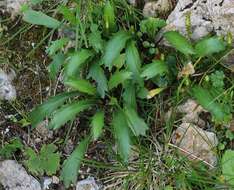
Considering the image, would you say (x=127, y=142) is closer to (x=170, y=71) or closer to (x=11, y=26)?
(x=170, y=71)

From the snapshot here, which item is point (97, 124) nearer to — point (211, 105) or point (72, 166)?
point (72, 166)

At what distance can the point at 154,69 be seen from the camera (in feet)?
8.81

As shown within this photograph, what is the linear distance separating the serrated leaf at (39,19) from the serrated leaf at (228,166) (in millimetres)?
1240

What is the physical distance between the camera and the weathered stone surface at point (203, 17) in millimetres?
2695

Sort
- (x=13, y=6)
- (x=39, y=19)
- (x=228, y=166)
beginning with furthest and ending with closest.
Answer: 1. (x=13, y=6)
2. (x=39, y=19)
3. (x=228, y=166)

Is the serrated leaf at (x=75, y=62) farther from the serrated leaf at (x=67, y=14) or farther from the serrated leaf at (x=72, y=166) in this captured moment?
the serrated leaf at (x=72, y=166)

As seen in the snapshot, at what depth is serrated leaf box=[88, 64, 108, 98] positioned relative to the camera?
2762mm

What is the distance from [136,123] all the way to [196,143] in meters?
0.35

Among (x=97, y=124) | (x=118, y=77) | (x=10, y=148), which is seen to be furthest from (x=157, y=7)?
(x=10, y=148)

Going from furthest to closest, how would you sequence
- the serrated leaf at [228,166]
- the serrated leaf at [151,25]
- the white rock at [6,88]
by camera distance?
the white rock at [6,88] → the serrated leaf at [151,25] → the serrated leaf at [228,166]

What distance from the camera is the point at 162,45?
289 cm

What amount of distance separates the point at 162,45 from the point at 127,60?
27 cm

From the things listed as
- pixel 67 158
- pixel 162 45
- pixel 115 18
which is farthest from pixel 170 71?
pixel 67 158

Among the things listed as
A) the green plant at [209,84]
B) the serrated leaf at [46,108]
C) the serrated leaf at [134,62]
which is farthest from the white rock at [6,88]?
the green plant at [209,84]
